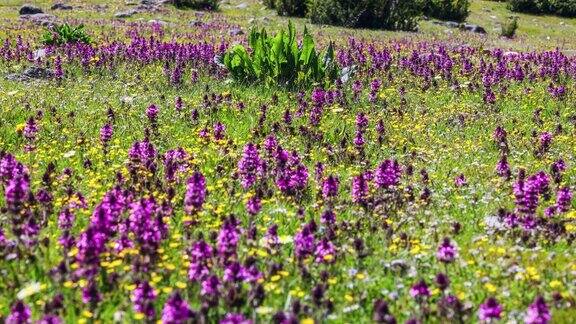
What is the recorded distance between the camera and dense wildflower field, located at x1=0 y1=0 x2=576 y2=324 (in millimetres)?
5945

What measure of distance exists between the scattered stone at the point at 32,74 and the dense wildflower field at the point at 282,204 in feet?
0.35

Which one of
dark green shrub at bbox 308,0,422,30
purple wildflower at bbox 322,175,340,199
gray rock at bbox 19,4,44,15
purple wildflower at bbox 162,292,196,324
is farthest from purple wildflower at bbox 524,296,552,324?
gray rock at bbox 19,4,44,15

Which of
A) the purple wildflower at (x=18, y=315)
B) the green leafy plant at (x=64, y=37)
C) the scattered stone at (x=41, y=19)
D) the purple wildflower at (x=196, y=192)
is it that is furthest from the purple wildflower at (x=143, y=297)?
the scattered stone at (x=41, y=19)

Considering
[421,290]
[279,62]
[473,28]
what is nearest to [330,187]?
[421,290]

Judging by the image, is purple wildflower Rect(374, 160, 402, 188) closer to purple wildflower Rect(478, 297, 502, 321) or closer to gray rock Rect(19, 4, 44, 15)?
purple wildflower Rect(478, 297, 502, 321)

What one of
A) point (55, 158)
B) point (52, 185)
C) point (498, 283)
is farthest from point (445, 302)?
point (55, 158)

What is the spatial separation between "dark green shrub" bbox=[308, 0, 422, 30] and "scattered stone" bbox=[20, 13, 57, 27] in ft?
51.5

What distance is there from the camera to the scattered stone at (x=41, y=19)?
31.6m

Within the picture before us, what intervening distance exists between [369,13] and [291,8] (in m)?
7.58

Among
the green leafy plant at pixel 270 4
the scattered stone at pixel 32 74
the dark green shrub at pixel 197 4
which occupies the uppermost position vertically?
the green leafy plant at pixel 270 4

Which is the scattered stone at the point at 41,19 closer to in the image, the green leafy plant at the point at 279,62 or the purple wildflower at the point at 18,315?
the green leafy plant at the point at 279,62

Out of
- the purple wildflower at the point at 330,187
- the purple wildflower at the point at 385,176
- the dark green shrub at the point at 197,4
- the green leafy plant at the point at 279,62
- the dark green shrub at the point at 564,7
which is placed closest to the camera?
the purple wildflower at the point at 330,187

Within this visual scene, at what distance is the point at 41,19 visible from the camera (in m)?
33.5

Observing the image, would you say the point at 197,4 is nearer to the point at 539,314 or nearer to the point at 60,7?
the point at 60,7
